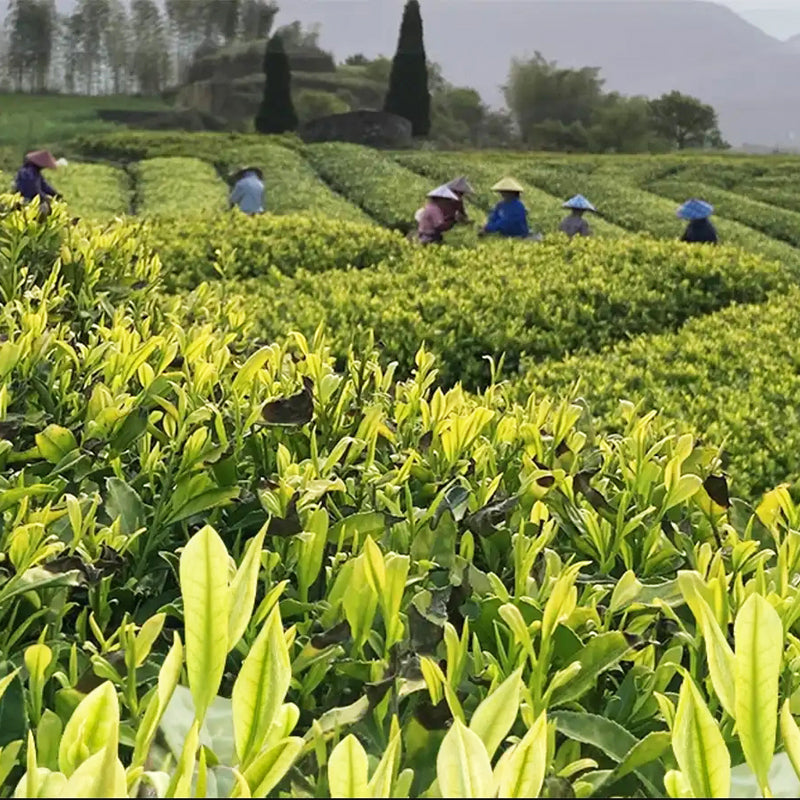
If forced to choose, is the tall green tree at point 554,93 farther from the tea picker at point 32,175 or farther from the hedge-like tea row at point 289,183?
the tea picker at point 32,175

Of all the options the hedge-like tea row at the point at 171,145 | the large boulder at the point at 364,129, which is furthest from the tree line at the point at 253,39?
the hedge-like tea row at the point at 171,145

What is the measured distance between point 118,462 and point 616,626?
0.93m

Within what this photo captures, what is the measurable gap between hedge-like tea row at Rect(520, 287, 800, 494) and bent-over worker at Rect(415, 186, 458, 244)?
4585mm

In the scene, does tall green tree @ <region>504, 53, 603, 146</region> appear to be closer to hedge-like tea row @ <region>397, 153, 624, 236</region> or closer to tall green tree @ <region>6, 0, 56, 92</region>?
tall green tree @ <region>6, 0, 56, 92</region>

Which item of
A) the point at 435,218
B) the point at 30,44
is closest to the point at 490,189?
the point at 435,218

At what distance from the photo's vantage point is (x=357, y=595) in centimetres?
127

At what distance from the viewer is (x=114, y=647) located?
4.15 feet

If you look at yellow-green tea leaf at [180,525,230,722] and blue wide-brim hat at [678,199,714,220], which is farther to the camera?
blue wide-brim hat at [678,199,714,220]

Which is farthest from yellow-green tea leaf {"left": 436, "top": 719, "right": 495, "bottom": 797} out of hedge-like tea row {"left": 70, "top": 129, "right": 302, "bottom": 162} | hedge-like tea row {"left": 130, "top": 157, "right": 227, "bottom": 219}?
hedge-like tea row {"left": 70, "top": 129, "right": 302, "bottom": 162}

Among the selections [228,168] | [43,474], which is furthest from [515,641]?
[228,168]

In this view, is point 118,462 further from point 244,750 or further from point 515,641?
point 244,750

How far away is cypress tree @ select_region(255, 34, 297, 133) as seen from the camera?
3925cm

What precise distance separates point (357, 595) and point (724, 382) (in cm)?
382

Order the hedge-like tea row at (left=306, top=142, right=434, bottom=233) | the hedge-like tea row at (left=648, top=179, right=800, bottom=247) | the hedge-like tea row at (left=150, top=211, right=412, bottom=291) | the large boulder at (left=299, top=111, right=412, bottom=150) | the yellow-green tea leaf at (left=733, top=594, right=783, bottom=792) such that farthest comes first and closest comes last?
the large boulder at (left=299, top=111, right=412, bottom=150), the hedge-like tea row at (left=648, top=179, right=800, bottom=247), the hedge-like tea row at (left=306, top=142, right=434, bottom=233), the hedge-like tea row at (left=150, top=211, right=412, bottom=291), the yellow-green tea leaf at (left=733, top=594, right=783, bottom=792)
